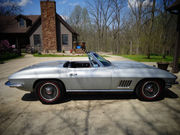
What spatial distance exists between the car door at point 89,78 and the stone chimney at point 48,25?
17.9 m

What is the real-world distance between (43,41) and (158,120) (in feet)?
66.4

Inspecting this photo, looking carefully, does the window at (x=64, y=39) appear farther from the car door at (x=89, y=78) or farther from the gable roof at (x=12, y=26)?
the car door at (x=89, y=78)

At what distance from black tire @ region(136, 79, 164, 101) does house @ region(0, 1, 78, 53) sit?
60.3 feet

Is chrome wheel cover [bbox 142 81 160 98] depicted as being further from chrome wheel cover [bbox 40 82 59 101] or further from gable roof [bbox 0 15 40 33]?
gable roof [bbox 0 15 40 33]

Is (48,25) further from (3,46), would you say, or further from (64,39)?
(3,46)

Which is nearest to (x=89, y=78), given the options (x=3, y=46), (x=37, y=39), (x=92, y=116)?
(x=92, y=116)

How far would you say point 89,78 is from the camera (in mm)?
2988

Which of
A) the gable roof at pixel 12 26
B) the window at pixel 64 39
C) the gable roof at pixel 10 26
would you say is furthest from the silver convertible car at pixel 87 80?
the gable roof at pixel 10 26

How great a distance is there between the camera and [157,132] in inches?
82.4

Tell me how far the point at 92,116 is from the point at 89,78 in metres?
0.89

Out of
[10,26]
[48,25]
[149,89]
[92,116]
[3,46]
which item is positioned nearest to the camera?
[92,116]

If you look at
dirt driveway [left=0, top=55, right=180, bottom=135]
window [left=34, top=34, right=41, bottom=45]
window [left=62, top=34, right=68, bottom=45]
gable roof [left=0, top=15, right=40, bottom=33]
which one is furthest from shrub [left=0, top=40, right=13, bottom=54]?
dirt driveway [left=0, top=55, right=180, bottom=135]

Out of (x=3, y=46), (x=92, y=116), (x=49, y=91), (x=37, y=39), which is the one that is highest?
(x=37, y=39)

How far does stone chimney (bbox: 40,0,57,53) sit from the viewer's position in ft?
61.6
